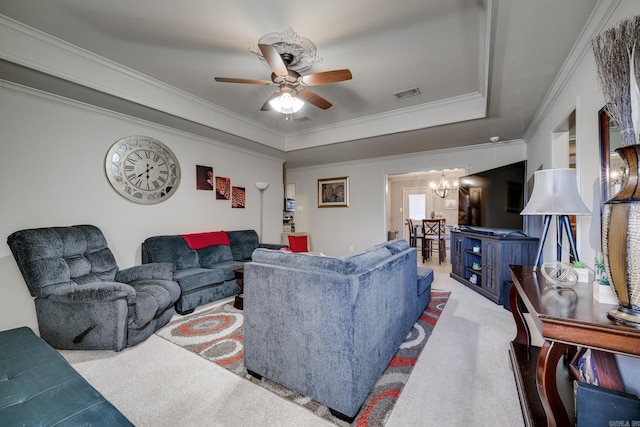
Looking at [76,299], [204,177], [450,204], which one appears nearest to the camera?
[76,299]

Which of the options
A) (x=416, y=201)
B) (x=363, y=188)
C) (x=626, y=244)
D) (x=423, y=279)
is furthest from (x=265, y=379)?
(x=416, y=201)

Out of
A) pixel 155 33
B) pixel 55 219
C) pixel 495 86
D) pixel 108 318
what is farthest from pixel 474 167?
pixel 55 219

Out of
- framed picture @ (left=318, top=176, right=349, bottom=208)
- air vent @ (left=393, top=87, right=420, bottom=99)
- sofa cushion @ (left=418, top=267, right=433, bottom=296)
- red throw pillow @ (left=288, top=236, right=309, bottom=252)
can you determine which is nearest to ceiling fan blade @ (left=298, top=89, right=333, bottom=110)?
air vent @ (left=393, top=87, right=420, bottom=99)

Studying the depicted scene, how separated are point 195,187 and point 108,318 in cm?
238

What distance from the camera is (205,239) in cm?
393

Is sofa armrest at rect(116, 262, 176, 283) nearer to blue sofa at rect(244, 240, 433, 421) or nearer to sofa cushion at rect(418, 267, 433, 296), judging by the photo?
blue sofa at rect(244, 240, 433, 421)

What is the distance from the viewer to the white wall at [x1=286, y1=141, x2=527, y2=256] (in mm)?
4773

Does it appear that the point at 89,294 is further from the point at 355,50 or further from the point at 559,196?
the point at 559,196

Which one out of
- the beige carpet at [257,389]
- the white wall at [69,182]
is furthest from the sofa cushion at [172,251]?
the beige carpet at [257,389]

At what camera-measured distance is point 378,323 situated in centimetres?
169

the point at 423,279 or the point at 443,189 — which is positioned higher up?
the point at 443,189

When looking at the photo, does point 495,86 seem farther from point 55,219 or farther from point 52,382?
point 55,219

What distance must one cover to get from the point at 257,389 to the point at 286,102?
2.36m

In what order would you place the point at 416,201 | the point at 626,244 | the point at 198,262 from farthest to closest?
1. the point at 416,201
2. the point at 198,262
3. the point at 626,244
